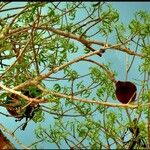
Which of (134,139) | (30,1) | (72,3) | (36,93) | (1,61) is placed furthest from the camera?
(1,61)

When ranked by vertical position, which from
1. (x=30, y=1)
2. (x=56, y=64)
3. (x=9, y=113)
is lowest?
(x=9, y=113)

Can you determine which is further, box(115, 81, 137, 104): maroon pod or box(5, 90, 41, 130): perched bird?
box(115, 81, 137, 104): maroon pod

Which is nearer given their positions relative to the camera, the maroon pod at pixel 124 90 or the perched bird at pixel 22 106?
the perched bird at pixel 22 106

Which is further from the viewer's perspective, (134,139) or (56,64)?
(134,139)

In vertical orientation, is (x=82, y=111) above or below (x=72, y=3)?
below

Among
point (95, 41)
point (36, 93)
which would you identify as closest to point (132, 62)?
point (95, 41)

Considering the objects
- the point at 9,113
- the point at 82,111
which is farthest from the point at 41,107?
the point at 82,111

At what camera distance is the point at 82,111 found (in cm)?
719

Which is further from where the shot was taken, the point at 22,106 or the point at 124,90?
the point at 124,90

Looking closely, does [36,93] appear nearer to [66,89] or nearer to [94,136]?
[66,89]

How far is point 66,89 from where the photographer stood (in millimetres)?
6867

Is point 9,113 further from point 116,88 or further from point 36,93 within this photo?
point 116,88

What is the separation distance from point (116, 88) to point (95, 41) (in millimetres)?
959

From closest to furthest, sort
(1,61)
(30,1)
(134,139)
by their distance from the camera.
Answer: (30,1) < (134,139) < (1,61)
